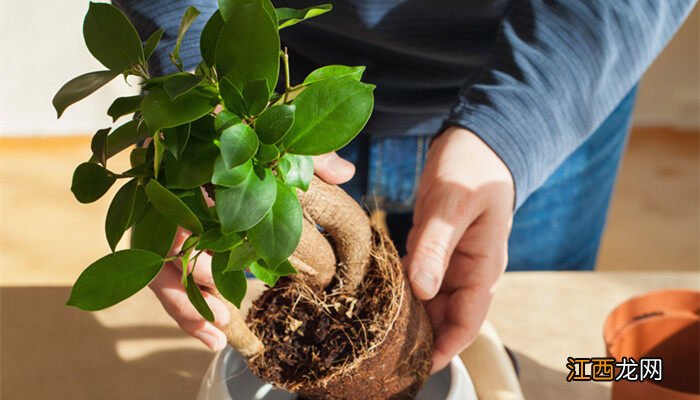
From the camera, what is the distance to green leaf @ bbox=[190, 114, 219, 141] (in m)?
0.45

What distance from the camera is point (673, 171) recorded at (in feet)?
8.59

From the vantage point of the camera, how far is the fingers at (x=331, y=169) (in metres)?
0.58

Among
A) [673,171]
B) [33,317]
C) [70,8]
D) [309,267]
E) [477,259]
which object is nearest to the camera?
[309,267]

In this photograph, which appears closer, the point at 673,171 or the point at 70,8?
the point at 70,8

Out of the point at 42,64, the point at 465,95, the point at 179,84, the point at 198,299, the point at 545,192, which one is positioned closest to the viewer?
the point at 179,84

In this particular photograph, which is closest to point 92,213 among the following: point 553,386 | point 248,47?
point 553,386

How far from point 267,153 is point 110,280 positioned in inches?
4.8

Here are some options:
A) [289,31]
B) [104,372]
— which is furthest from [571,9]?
[104,372]

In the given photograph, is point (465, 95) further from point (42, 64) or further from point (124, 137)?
point (42, 64)

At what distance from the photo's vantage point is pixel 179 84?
0.39m

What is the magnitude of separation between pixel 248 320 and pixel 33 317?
35 cm

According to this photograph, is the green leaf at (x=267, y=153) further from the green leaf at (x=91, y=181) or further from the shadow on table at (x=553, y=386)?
the shadow on table at (x=553, y=386)

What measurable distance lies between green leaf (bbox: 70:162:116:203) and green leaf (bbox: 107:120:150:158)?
0.04 ft

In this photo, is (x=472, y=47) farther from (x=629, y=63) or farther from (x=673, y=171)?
(x=673, y=171)
